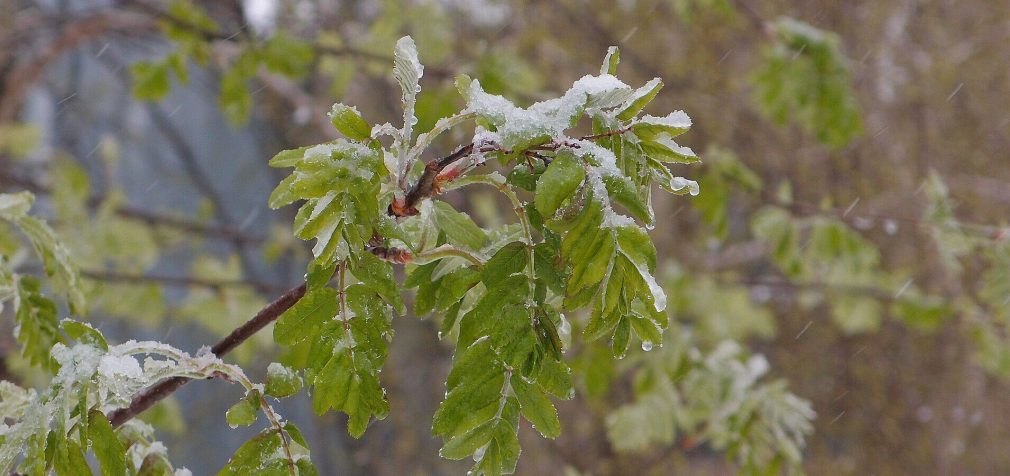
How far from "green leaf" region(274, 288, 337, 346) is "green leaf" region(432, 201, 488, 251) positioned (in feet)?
0.49

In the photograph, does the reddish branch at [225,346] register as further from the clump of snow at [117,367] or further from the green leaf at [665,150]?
the green leaf at [665,150]

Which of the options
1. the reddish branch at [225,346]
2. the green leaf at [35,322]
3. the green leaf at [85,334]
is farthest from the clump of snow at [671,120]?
the green leaf at [35,322]

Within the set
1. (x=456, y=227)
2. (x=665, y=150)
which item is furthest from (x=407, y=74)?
(x=665, y=150)

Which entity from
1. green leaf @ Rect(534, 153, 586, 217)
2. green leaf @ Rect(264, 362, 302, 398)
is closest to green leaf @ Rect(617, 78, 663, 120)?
green leaf @ Rect(534, 153, 586, 217)

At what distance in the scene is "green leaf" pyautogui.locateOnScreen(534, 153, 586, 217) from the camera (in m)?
0.74

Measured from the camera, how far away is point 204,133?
805cm

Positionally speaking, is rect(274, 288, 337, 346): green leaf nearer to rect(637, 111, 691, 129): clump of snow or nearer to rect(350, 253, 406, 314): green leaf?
rect(350, 253, 406, 314): green leaf

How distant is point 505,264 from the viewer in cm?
85

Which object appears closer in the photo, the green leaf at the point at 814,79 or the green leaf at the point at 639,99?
the green leaf at the point at 639,99

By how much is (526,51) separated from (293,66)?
11.8 ft

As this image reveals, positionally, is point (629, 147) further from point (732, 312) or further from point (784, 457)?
point (732, 312)

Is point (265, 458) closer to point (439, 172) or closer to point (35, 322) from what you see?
point (439, 172)

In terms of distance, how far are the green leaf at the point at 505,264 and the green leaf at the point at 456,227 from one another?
9cm

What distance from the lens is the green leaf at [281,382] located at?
0.96 metres
